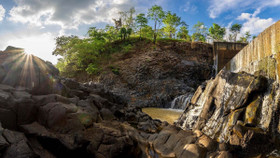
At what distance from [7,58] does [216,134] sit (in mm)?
9981

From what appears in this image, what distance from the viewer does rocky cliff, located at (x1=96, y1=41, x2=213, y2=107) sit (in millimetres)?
24828

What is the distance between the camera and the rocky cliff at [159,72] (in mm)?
24828

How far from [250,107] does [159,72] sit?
21.0 m

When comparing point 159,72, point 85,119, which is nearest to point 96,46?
point 159,72

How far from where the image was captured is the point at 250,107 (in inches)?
266

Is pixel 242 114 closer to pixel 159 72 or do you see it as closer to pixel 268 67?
pixel 268 67

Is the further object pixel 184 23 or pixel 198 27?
pixel 198 27

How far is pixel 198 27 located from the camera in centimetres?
5681

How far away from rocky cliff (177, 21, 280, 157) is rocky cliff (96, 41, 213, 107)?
48.2ft

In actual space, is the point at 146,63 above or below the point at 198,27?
below

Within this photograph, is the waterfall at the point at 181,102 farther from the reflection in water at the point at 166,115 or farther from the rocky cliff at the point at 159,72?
the reflection in water at the point at 166,115

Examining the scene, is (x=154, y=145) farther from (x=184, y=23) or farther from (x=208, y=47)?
(x=184, y=23)

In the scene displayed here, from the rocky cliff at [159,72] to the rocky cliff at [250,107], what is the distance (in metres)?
14.7

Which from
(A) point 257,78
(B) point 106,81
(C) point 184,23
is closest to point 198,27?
(C) point 184,23
